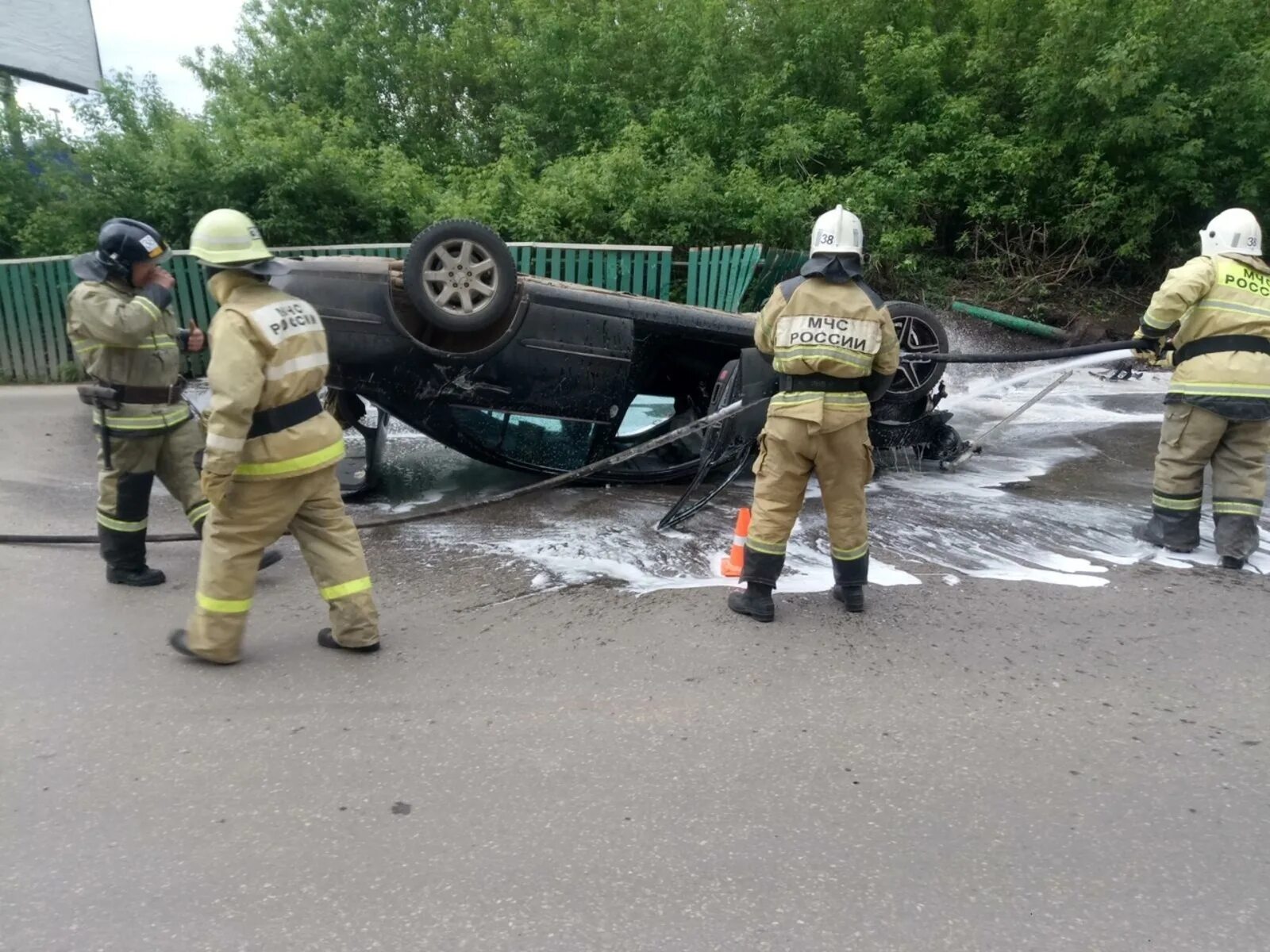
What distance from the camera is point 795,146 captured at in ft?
41.9

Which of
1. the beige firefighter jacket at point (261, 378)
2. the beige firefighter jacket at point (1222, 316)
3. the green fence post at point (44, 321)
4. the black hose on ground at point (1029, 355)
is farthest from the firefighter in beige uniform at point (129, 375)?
the green fence post at point (44, 321)

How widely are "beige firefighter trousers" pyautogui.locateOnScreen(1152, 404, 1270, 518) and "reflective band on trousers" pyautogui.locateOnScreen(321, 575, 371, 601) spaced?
12.6 feet

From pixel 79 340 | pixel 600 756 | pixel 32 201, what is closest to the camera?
pixel 600 756

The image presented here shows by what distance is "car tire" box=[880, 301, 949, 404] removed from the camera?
5.83 m

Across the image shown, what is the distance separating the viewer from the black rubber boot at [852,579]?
4016 mm

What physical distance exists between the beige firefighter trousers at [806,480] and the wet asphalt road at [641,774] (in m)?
0.33

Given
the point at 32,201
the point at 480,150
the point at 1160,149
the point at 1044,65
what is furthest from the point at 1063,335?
the point at 32,201

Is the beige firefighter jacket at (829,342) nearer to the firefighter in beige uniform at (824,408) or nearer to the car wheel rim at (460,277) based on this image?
the firefighter in beige uniform at (824,408)

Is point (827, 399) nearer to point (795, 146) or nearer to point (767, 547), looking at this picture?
point (767, 547)

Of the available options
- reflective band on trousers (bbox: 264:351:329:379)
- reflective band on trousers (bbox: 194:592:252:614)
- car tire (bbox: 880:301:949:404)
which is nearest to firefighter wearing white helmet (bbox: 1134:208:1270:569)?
car tire (bbox: 880:301:949:404)

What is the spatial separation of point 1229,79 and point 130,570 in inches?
527

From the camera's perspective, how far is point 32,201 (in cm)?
1069

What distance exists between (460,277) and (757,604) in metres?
2.29

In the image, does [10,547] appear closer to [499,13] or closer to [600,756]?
[600,756]
